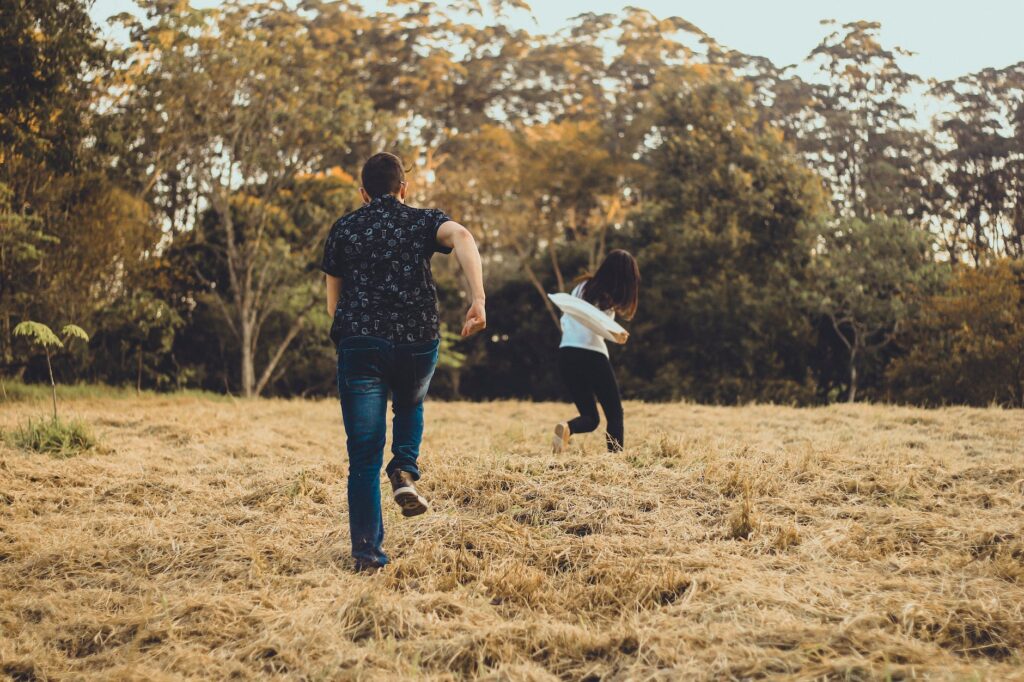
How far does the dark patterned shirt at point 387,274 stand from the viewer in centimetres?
420

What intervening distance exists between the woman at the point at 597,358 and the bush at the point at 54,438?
158 inches

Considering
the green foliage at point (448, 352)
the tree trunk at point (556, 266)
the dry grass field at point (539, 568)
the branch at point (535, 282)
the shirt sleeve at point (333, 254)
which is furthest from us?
the branch at point (535, 282)

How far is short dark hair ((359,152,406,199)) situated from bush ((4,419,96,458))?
4.52m

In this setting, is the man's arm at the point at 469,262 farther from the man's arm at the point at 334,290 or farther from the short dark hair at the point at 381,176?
the man's arm at the point at 334,290

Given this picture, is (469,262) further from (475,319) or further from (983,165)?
(983,165)

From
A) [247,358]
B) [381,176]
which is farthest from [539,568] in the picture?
[247,358]

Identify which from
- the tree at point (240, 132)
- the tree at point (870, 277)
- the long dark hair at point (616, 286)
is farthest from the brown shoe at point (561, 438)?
the tree at point (870, 277)

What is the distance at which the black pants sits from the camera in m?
6.91

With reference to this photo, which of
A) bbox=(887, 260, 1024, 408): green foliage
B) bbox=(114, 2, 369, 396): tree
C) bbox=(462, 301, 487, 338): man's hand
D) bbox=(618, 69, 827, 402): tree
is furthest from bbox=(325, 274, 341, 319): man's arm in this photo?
bbox=(618, 69, 827, 402): tree

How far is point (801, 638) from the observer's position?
3297 mm

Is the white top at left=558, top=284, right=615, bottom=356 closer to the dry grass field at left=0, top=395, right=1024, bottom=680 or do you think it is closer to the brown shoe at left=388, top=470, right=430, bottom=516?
the dry grass field at left=0, top=395, right=1024, bottom=680

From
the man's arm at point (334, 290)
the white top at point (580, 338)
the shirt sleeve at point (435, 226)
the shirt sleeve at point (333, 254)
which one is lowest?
the white top at point (580, 338)

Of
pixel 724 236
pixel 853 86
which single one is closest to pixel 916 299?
pixel 724 236

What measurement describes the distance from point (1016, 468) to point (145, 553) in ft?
17.8
